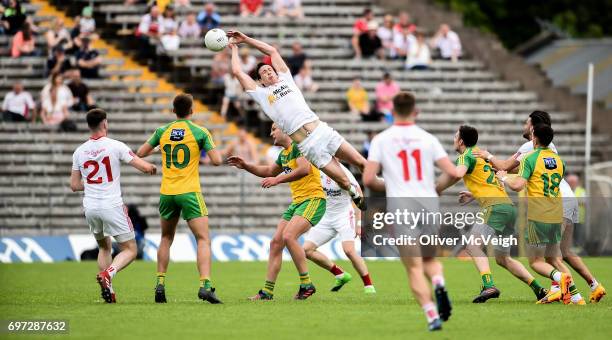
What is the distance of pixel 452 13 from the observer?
3794 cm

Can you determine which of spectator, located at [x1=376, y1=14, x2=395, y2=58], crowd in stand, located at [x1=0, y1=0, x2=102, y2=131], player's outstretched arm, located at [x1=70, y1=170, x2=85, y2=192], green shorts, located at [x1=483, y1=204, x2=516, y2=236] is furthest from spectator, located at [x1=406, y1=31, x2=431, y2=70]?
player's outstretched arm, located at [x1=70, y1=170, x2=85, y2=192]

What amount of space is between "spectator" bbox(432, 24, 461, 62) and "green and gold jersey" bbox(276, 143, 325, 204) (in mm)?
20240

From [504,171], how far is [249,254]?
1284 cm

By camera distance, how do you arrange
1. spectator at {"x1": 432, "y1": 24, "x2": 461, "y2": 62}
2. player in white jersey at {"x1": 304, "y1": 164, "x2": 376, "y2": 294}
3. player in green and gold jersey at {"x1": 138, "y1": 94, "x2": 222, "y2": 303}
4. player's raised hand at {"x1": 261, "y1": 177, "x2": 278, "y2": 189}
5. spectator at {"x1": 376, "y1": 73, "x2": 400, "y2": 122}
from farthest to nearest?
spectator at {"x1": 432, "y1": 24, "x2": 461, "y2": 62}, spectator at {"x1": 376, "y1": 73, "x2": 400, "y2": 122}, player in white jersey at {"x1": 304, "y1": 164, "x2": 376, "y2": 294}, player's raised hand at {"x1": 261, "y1": 177, "x2": 278, "y2": 189}, player in green and gold jersey at {"x1": 138, "y1": 94, "x2": 222, "y2": 303}

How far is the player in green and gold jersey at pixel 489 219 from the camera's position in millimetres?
15531

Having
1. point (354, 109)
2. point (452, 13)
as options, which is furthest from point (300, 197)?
point (452, 13)

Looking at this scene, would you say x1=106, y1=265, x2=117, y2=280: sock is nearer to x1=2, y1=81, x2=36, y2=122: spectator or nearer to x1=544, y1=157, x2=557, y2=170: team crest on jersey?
x1=544, y1=157, x2=557, y2=170: team crest on jersey

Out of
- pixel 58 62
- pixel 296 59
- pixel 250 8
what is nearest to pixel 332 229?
pixel 58 62

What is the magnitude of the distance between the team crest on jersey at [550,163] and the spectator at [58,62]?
1848cm

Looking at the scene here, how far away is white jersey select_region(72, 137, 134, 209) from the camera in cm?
1534

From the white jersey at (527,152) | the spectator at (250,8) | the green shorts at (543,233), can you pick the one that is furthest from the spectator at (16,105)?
the green shorts at (543,233)

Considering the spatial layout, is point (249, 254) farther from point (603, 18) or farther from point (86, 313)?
point (603, 18)

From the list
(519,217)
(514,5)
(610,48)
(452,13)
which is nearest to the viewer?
(519,217)

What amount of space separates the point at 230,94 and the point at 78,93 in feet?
13.5
